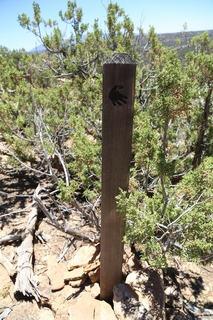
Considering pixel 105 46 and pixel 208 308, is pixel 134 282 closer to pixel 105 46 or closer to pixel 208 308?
pixel 208 308

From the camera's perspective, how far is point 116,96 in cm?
176

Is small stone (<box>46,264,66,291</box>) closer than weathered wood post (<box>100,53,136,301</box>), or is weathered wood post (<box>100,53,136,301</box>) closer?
weathered wood post (<box>100,53,136,301</box>)

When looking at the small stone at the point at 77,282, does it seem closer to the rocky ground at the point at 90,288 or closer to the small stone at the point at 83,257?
the rocky ground at the point at 90,288

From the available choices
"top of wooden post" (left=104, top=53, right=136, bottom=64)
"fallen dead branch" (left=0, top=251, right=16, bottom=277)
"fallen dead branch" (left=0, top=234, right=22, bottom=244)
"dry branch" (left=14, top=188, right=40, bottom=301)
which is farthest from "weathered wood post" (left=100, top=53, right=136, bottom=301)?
"fallen dead branch" (left=0, top=234, right=22, bottom=244)

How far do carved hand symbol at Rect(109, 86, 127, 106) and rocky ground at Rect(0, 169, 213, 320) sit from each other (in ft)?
8.17

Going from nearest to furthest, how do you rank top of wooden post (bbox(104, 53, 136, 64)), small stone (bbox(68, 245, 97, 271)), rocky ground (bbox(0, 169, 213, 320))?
top of wooden post (bbox(104, 53, 136, 64)), rocky ground (bbox(0, 169, 213, 320)), small stone (bbox(68, 245, 97, 271))

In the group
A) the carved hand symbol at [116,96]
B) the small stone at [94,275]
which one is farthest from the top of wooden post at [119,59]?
the small stone at [94,275]

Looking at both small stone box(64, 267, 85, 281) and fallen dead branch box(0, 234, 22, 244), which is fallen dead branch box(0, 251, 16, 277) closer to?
fallen dead branch box(0, 234, 22, 244)

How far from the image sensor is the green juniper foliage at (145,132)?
209 centimetres

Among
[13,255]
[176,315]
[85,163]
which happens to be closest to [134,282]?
[176,315]

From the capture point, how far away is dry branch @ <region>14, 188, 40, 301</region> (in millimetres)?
3436

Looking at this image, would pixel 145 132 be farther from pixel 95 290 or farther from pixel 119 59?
pixel 95 290

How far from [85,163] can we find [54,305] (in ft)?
7.76

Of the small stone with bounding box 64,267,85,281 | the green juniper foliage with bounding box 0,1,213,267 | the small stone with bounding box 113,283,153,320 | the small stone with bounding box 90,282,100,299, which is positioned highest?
the green juniper foliage with bounding box 0,1,213,267
